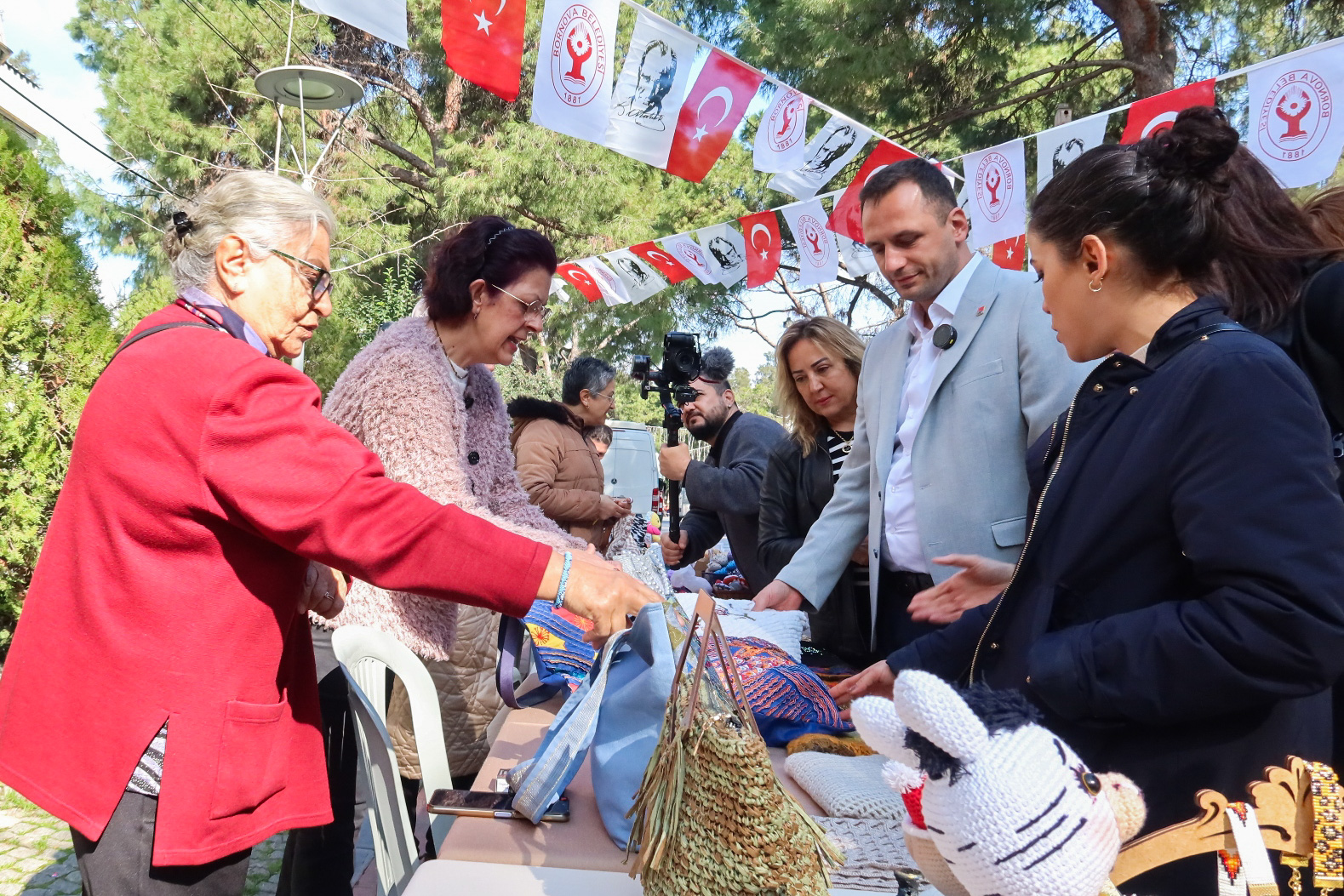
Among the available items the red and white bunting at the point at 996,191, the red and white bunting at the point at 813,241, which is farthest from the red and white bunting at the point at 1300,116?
the red and white bunting at the point at 813,241

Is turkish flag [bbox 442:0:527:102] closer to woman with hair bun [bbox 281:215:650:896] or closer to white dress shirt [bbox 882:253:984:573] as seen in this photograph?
woman with hair bun [bbox 281:215:650:896]

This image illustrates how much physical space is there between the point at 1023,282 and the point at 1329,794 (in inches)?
67.2

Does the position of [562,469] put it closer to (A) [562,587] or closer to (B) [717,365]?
(B) [717,365]

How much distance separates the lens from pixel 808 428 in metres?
3.30

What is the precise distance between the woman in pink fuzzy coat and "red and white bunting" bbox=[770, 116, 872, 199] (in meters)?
3.33

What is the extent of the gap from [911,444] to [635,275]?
6.83m

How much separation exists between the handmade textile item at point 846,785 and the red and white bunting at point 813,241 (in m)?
5.52

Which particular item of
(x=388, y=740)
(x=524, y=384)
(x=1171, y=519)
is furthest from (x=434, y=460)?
(x=524, y=384)

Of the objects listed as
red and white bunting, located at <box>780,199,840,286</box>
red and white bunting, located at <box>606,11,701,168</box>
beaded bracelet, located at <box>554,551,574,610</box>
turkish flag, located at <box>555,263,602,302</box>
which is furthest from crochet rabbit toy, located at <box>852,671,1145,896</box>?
turkish flag, located at <box>555,263,602,302</box>

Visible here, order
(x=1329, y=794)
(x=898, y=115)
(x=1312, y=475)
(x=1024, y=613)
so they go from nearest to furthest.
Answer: (x=1329, y=794), (x=1312, y=475), (x=1024, y=613), (x=898, y=115)

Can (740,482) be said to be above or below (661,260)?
below

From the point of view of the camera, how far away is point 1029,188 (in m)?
8.11

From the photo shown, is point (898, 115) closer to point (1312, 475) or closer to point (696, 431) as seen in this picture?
point (696, 431)

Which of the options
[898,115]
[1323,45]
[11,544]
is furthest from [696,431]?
[898,115]
